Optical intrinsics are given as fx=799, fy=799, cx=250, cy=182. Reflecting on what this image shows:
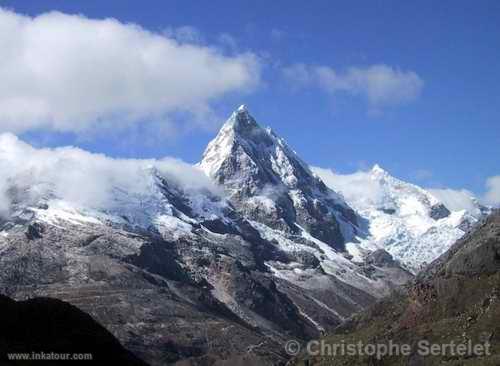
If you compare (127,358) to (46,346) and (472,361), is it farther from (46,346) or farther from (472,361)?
(472,361)

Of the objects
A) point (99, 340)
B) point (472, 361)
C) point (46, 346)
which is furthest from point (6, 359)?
point (472, 361)

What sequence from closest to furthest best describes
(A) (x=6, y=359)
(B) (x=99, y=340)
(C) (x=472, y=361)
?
1. (A) (x=6, y=359)
2. (B) (x=99, y=340)
3. (C) (x=472, y=361)

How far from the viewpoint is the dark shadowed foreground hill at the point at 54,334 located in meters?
160

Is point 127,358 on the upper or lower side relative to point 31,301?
lower

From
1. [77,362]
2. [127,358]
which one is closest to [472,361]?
[127,358]

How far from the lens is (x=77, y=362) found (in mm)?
159750

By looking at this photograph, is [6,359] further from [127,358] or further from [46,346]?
[127,358]

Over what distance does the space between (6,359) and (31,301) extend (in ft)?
122

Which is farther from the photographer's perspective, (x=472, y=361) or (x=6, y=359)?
(x=472, y=361)

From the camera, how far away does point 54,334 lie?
168625mm

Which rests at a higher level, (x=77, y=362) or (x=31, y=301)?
(x=31, y=301)

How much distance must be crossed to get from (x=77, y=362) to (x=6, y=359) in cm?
1973

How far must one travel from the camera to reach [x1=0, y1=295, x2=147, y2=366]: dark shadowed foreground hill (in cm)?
15988

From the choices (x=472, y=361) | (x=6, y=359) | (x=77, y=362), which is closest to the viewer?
(x=6, y=359)
